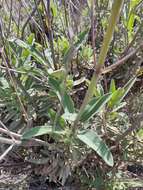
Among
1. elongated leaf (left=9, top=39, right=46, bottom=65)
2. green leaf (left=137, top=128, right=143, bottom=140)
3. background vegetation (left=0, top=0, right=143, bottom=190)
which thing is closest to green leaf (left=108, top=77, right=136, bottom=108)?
background vegetation (left=0, top=0, right=143, bottom=190)

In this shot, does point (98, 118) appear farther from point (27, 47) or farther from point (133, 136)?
point (27, 47)

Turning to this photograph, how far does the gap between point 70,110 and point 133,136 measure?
0.25m

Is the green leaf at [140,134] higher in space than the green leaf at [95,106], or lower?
lower

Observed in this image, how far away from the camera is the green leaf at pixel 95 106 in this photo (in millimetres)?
936

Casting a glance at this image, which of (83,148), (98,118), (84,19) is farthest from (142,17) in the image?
(83,148)

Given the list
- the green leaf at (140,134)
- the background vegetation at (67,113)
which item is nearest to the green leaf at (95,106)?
the background vegetation at (67,113)

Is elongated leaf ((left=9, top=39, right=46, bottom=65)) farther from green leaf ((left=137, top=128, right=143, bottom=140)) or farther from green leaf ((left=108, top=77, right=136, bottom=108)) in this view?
green leaf ((left=137, top=128, right=143, bottom=140))

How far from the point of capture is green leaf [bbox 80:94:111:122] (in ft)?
3.07

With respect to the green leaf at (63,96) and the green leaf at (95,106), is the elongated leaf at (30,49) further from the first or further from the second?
the green leaf at (95,106)

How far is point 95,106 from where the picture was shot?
947 millimetres

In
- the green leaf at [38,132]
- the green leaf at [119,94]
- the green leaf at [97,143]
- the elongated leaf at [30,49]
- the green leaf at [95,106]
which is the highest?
the elongated leaf at [30,49]

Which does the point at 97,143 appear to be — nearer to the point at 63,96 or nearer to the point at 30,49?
the point at 63,96

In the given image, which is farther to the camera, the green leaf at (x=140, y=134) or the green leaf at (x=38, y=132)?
the green leaf at (x=140, y=134)

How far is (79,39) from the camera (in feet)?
3.69
